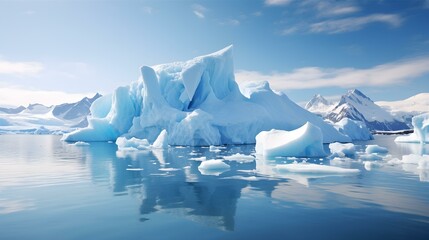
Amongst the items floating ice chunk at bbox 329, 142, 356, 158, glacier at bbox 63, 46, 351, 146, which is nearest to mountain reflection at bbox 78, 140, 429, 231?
floating ice chunk at bbox 329, 142, 356, 158

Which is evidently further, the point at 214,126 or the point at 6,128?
the point at 6,128

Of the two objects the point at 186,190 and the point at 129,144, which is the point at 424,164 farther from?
the point at 129,144

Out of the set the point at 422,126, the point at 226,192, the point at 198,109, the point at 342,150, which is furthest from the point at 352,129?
the point at 226,192

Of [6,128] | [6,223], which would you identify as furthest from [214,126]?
[6,128]

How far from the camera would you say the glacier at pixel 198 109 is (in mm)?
31922

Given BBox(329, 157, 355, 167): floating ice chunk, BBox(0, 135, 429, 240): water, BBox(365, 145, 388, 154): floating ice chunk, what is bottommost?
BBox(0, 135, 429, 240): water

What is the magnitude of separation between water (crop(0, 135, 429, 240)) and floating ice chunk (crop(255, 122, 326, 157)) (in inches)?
275

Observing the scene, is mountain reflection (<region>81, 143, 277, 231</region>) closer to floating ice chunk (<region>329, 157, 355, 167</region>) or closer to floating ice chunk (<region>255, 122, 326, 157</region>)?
floating ice chunk (<region>329, 157, 355, 167</region>)

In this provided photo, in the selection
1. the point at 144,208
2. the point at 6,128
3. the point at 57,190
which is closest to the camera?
the point at 144,208

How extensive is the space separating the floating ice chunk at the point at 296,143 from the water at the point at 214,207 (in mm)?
6982

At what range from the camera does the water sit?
18.6 feet

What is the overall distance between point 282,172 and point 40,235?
9.50 metres

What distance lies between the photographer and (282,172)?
13062mm

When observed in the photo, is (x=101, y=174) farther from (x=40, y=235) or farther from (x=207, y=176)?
(x=40, y=235)
